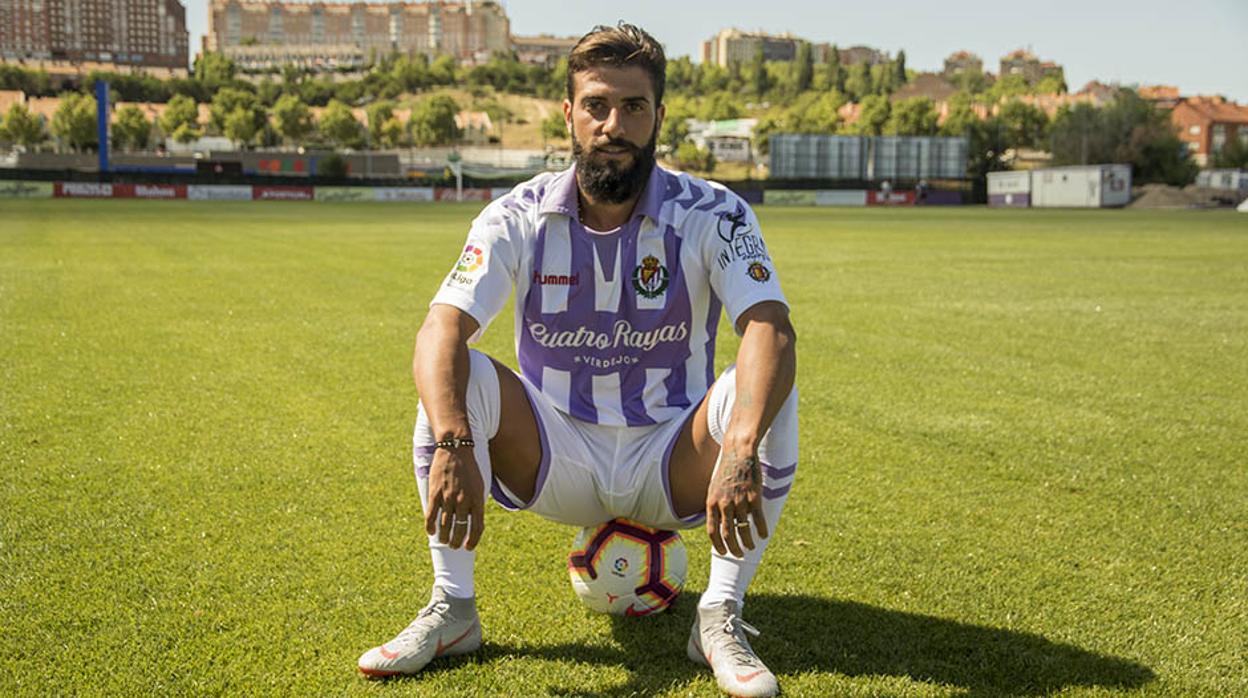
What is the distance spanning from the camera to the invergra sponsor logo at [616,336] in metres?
3.79

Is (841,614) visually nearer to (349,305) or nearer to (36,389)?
(36,389)

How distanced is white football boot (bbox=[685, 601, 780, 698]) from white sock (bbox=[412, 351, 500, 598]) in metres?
0.77

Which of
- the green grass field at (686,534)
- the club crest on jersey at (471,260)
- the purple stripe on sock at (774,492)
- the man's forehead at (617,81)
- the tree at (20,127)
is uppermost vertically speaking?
the tree at (20,127)

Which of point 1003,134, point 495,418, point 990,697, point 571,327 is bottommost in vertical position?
point 990,697

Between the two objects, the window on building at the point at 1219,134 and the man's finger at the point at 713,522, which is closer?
the man's finger at the point at 713,522

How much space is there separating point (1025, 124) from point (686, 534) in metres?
126

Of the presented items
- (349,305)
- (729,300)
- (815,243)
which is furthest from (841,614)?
(815,243)

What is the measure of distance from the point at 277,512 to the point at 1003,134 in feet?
348

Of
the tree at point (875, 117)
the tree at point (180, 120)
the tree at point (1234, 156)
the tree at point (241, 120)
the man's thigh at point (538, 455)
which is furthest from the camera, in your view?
the tree at point (180, 120)

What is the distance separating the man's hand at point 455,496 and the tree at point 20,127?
442ft

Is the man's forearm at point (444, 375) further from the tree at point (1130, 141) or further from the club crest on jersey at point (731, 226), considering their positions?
the tree at point (1130, 141)

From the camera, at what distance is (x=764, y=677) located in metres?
3.27

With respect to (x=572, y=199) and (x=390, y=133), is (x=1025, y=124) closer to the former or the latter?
(x=390, y=133)

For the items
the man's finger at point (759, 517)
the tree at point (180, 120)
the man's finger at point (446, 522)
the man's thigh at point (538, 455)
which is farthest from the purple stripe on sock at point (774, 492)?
the tree at point (180, 120)
